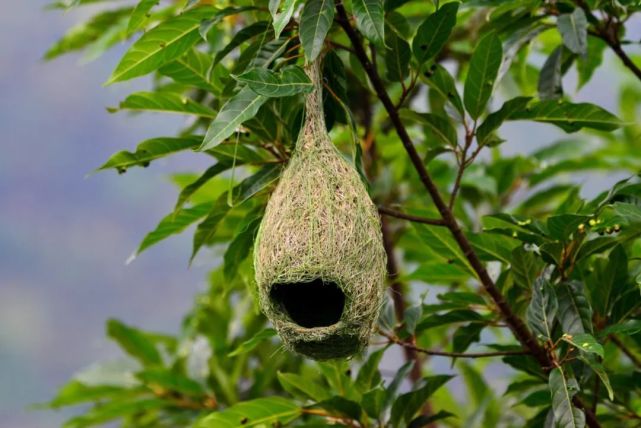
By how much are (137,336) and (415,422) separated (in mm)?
1836

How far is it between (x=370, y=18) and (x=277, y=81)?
238 mm

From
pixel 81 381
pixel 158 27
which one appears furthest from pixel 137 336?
pixel 158 27

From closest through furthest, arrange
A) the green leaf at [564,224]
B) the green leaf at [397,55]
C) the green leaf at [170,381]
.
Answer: the green leaf at [564,224], the green leaf at [397,55], the green leaf at [170,381]

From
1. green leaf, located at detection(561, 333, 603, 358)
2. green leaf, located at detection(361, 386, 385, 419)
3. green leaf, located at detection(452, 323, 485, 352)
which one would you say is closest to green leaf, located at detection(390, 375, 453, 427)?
green leaf, located at detection(361, 386, 385, 419)

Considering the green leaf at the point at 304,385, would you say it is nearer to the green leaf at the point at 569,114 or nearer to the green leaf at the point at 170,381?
the green leaf at the point at 569,114

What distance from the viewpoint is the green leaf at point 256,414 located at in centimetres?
256

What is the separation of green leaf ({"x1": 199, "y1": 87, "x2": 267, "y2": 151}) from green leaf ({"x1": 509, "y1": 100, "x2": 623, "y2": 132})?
76cm

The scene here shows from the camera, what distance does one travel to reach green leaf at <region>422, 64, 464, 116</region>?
251 cm

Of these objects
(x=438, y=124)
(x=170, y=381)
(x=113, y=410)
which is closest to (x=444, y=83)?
(x=438, y=124)

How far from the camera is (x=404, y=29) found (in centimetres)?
246

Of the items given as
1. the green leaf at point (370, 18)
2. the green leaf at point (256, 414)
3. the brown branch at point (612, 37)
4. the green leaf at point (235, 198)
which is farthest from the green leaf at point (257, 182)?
the brown branch at point (612, 37)

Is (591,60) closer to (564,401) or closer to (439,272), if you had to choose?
(439,272)

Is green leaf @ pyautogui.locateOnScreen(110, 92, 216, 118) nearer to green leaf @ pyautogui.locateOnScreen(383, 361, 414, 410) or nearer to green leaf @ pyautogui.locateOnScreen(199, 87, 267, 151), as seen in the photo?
green leaf @ pyautogui.locateOnScreen(199, 87, 267, 151)

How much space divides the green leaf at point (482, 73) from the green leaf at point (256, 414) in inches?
35.8
